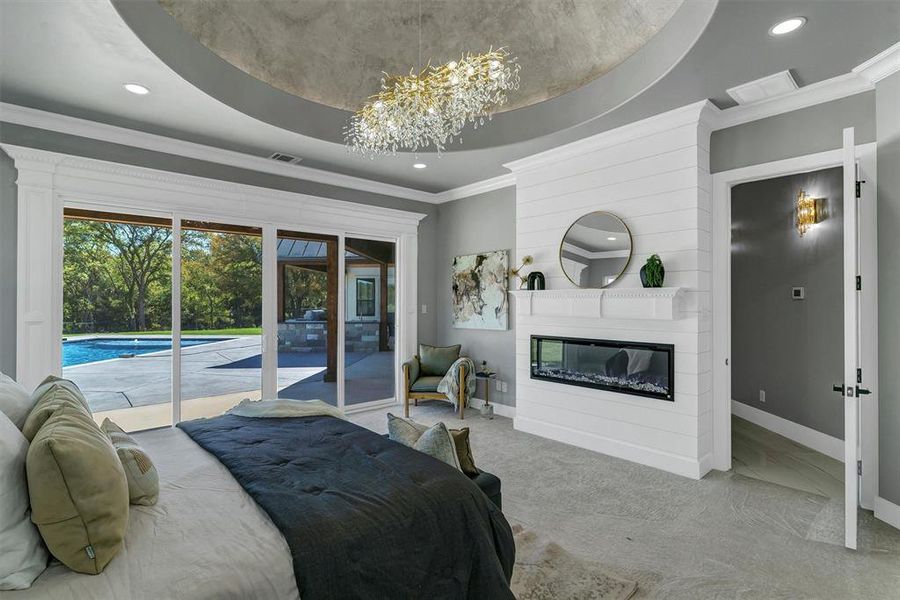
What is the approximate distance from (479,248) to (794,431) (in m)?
3.81

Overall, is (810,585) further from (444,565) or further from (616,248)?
(616,248)

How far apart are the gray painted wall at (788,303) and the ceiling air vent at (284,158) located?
4.88 m

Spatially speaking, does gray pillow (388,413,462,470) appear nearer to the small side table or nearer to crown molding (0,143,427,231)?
the small side table

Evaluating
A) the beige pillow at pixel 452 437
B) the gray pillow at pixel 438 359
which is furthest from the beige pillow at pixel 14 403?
the gray pillow at pixel 438 359

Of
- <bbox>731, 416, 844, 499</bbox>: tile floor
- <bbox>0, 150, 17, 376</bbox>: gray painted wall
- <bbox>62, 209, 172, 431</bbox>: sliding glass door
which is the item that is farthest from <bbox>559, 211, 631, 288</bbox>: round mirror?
<bbox>0, 150, 17, 376</bbox>: gray painted wall

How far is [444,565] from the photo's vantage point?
163 cm

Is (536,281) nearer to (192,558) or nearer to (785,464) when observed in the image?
(785,464)

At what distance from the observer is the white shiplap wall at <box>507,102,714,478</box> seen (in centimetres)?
347

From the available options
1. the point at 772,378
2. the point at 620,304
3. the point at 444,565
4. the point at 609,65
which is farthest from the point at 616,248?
the point at 444,565

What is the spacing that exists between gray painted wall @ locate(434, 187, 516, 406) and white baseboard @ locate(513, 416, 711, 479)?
0.74 meters

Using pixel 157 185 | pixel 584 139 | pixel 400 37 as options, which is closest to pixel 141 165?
pixel 157 185

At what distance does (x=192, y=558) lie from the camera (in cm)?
132

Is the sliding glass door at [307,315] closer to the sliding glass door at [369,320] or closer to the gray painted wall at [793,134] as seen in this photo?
the sliding glass door at [369,320]

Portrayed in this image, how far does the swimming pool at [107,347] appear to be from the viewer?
12.4 ft
